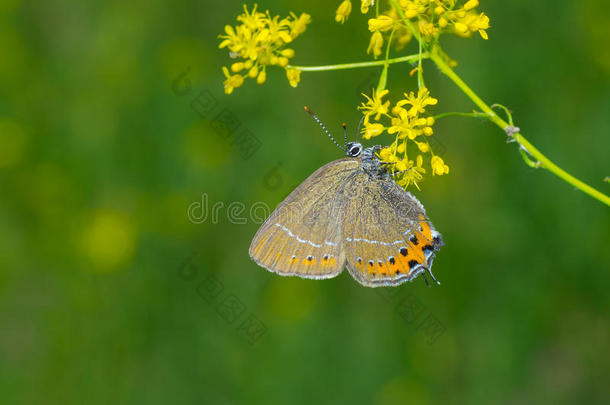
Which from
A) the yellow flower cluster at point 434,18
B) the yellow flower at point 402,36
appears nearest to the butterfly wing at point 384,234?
the yellow flower at point 402,36

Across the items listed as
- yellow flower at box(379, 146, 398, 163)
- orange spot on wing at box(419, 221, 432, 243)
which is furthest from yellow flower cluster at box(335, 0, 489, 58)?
orange spot on wing at box(419, 221, 432, 243)

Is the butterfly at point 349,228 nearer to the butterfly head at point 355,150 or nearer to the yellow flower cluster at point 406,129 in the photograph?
the butterfly head at point 355,150


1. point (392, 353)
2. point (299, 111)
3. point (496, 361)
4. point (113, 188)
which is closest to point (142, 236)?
point (113, 188)

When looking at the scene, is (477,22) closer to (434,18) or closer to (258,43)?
(434,18)

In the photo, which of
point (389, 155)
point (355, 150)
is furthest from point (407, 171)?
point (355, 150)

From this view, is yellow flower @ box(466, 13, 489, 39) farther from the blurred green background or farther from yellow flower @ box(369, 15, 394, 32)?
the blurred green background

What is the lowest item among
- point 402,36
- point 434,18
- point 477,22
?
point 477,22
